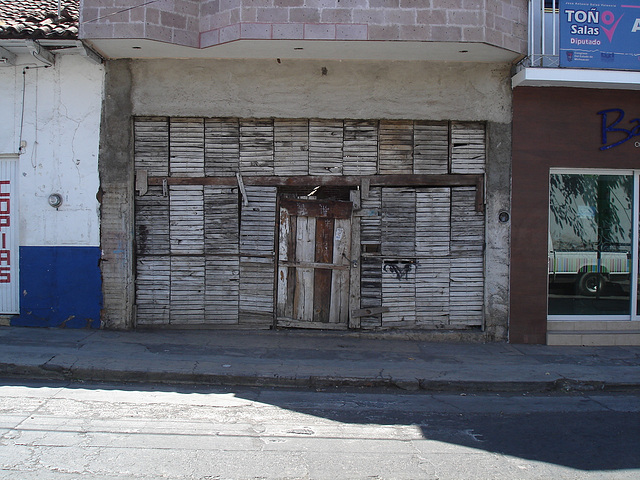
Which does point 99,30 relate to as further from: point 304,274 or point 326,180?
point 304,274

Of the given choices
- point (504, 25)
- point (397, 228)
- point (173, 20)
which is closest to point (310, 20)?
point (173, 20)

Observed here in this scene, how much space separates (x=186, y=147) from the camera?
8.55 m

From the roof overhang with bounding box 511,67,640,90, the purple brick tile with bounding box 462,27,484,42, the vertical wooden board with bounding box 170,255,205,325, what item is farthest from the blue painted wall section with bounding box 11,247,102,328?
the roof overhang with bounding box 511,67,640,90

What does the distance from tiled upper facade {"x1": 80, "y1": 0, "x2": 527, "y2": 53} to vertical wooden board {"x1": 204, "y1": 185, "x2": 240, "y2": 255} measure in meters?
2.43

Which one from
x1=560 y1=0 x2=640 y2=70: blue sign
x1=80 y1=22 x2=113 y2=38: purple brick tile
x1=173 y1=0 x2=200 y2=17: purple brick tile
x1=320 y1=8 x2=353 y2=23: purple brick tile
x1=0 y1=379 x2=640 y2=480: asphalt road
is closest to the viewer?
x1=0 y1=379 x2=640 y2=480: asphalt road

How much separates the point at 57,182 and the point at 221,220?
9.30ft

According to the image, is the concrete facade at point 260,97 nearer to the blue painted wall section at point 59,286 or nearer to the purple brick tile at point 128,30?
the blue painted wall section at point 59,286

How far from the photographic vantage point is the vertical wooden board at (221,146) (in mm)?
8555

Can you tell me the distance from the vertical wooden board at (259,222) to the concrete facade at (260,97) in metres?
1.35

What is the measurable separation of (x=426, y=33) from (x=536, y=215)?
3.59 meters

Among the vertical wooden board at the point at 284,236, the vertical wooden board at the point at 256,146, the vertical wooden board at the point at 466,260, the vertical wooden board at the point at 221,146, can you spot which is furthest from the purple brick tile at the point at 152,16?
the vertical wooden board at the point at 466,260

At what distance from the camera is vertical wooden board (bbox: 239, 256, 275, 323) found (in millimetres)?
8602

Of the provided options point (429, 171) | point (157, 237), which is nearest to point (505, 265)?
point (429, 171)

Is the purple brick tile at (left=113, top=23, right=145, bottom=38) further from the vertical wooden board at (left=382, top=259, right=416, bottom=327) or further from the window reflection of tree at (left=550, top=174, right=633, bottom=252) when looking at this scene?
the window reflection of tree at (left=550, top=174, right=633, bottom=252)
